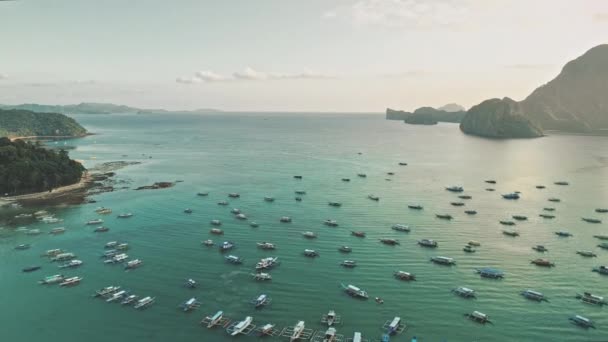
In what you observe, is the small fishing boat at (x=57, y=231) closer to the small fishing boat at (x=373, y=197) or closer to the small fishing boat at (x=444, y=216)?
the small fishing boat at (x=373, y=197)

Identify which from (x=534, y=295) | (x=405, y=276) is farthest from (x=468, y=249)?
(x=405, y=276)

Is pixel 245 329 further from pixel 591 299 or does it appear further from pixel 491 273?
pixel 591 299

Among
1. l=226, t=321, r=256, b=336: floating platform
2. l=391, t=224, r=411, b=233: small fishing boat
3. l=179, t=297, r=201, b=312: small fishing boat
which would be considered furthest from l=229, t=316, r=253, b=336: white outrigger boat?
l=391, t=224, r=411, b=233: small fishing boat

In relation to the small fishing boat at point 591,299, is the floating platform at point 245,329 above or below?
below

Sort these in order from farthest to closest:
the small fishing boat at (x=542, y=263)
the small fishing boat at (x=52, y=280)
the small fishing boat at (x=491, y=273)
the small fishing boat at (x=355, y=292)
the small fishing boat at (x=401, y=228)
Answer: the small fishing boat at (x=401, y=228) < the small fishing boat at (x=542, y=263) < the small fishing boat at (x=491, y=273) < the small fishing boat at (x=52, y=280) < the small fishing boat at (x=355, y=292)

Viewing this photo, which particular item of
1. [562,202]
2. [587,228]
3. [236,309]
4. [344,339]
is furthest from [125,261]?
[562,202]

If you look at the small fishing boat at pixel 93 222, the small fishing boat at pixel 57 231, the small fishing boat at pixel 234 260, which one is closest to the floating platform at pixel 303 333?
the small fishing boat at pixel 234 260

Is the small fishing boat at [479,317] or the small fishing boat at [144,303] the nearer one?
the small fishing boat at [479,317]
